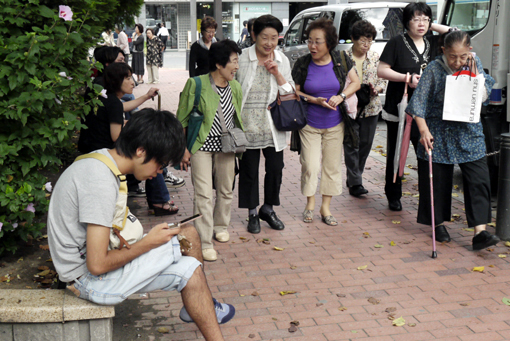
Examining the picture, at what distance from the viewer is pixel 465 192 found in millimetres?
5469

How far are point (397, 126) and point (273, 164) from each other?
1.49 meters

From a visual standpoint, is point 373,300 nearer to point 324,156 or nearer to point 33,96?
point 324,156

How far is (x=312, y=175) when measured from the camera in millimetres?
6098

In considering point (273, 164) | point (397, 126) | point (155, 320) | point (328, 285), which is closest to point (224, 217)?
point (273, 164)

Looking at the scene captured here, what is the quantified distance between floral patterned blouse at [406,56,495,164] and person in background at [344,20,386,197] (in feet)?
4.18

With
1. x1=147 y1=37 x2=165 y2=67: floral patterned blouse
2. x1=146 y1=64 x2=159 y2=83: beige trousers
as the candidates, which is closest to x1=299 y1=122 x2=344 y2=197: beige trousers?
x1=147 y1=37 x2=165 y2=67: floral patterned blouse

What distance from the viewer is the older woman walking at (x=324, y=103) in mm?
5855

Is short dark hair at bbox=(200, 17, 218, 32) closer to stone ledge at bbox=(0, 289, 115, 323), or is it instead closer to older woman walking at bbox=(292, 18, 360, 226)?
older woman walking at bbox=(292, 18, 360, 226)

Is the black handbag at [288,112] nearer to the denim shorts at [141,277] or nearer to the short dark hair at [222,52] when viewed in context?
the short dark hair at [222,52]

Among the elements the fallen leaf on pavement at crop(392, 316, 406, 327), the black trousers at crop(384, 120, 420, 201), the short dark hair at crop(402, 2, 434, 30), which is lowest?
the fallen leaf on pavement at crop(392, 316, 406, 327)

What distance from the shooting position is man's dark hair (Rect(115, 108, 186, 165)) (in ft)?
10.0

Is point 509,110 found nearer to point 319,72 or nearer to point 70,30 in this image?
point 319,72

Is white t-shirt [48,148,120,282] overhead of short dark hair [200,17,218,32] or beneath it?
beneath

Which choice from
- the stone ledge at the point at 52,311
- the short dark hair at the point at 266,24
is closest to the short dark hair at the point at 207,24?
the short dark hair at the point at 266,24
